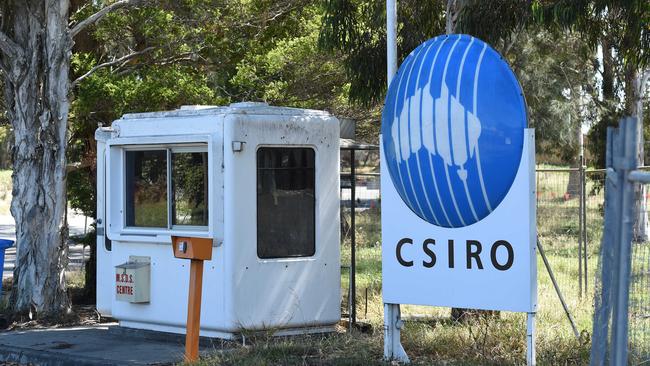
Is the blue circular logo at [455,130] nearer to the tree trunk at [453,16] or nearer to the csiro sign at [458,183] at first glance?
the csiro sign at [458,183]

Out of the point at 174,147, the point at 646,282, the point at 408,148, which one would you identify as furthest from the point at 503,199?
the point at 174,147

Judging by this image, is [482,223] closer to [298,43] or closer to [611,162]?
[611,162]

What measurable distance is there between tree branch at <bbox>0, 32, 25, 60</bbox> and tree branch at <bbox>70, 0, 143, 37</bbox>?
679mm

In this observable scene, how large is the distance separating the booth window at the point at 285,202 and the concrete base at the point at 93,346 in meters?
1.22

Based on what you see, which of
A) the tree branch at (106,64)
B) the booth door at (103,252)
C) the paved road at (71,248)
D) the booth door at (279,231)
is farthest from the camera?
the paved road at (71,248)

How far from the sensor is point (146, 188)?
11055 millimetres

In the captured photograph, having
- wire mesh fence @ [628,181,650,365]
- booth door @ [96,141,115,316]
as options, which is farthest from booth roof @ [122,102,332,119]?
wire mesh fence @ [628,181,650,365]

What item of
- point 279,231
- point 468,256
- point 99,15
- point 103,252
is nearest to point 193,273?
point 279,231

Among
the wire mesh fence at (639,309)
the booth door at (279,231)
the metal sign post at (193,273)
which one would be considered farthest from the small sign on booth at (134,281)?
the wire mesh fence at (639,309)

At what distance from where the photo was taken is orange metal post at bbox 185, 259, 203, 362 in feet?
28.5

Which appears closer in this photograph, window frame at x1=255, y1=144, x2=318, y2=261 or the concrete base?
the concrete base

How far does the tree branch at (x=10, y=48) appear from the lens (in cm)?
1224

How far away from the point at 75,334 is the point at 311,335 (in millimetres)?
2834

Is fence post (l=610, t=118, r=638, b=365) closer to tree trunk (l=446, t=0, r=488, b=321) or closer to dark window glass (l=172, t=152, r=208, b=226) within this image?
tree trunk (l=446, t=0, r=488, b=321)
